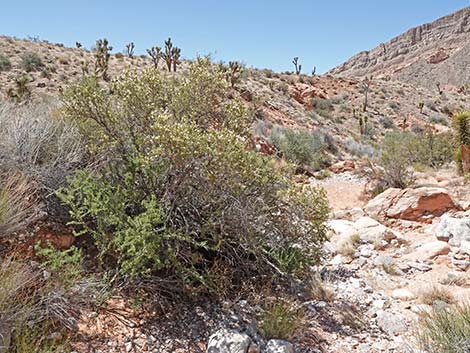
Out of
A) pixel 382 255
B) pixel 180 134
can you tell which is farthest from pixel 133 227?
pixel 382 255

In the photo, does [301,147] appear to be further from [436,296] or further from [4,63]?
[4,63]

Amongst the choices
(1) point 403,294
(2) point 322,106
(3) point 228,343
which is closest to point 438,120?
(2) point 322,106

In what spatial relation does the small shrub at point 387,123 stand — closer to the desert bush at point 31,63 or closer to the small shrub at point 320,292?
the desert bush at point 31,63

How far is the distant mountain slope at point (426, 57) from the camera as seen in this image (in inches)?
2076

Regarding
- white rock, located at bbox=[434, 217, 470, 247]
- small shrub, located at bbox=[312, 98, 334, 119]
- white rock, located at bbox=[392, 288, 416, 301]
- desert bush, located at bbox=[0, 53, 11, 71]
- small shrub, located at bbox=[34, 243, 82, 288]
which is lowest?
white rock, located at bbox=[392, 288, 416, 301]

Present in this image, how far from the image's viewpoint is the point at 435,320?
111 inches

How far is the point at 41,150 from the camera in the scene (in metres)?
4.36

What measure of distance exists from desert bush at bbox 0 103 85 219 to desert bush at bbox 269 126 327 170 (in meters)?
8.88

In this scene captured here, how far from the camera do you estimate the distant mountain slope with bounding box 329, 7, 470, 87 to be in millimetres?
52719

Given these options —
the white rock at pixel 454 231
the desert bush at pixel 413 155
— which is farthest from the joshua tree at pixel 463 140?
the white rock at pixel 454 231

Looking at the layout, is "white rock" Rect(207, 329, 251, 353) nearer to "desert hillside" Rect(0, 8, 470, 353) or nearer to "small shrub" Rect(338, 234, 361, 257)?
"desert hillside" Rect(0, 8, 470, 353)

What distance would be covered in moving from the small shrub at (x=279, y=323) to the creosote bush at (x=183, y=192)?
447mm

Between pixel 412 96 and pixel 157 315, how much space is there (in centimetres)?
3897

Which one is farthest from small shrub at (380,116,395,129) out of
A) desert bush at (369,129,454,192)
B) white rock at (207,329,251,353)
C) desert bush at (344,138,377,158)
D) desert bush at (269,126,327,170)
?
white rock at (207,329,251,353)
